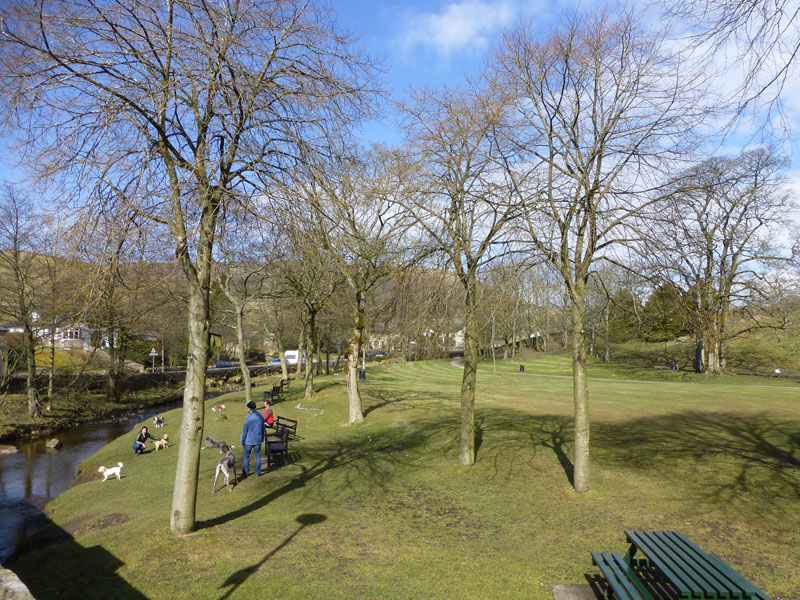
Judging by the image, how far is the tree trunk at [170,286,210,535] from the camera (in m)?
7.49

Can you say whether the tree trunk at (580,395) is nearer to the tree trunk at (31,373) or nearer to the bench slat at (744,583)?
the bench slat at (744,583)

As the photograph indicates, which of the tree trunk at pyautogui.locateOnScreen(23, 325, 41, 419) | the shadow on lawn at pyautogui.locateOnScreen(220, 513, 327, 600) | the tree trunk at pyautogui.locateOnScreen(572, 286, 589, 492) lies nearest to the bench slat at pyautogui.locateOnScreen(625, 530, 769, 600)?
the tree trunk at pyautogui.locateOnScreen(572, 286, 589, 492)

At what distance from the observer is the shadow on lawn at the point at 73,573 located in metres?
6.13

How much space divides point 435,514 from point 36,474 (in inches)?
611

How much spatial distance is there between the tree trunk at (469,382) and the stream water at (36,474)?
30.7 feet

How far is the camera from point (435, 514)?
895 centimetres

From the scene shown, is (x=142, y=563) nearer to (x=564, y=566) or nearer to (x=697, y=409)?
(x=564, y=566)

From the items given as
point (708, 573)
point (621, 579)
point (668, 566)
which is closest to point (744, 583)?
point (708, 573)

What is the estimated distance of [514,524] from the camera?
8.28 m

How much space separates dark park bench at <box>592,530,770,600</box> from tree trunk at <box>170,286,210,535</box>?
223 inches

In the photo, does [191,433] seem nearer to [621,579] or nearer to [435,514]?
[435,514]

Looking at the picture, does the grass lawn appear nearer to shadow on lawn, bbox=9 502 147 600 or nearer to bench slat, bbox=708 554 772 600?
shadow on lawn, bbox=9 502 147 600

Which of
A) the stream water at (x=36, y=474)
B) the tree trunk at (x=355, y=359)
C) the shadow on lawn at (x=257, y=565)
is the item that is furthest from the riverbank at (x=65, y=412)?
the shadow on lawn at (x=257, y=565)

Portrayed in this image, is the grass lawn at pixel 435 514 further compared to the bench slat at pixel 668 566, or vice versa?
the grass lawn at pixel 435 514
